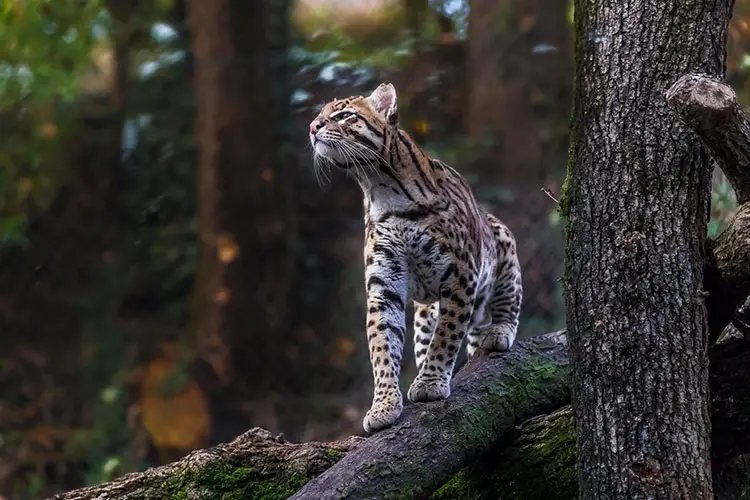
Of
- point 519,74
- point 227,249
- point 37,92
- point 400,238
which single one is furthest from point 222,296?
point 400,238

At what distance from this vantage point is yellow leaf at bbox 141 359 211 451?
7.81m

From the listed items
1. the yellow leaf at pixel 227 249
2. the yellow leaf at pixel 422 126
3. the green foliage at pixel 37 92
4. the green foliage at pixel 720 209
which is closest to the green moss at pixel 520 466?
the green foliage at pixel 720 209

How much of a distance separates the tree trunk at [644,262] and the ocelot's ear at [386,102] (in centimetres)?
124

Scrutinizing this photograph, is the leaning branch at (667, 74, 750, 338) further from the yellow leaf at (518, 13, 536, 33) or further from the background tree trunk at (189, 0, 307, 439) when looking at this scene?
the yellow leaf at (518, 13, 536, 33)

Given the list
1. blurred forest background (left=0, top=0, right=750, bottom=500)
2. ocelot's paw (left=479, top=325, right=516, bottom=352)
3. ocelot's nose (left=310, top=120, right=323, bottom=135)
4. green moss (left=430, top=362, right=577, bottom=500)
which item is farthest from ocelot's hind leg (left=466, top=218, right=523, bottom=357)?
blurred forest background (left=0, top=0, right=750, bottom=500)

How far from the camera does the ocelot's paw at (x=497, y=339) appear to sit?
15.0 ft

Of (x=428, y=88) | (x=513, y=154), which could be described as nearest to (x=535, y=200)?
(x=513, y=154)

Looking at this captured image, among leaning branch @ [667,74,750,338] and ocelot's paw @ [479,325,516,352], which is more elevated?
leaning branch @ [667,74,750,338]

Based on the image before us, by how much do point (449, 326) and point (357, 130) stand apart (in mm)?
976

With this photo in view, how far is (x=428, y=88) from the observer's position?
8.80m

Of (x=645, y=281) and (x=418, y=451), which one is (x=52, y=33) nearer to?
(x=418, y=451)

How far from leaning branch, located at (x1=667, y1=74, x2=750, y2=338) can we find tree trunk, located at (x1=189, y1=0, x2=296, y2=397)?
16.4 feet

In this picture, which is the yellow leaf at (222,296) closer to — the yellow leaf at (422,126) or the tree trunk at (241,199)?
the tree trunk at (241,199)

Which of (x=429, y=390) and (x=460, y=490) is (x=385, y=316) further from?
(x=460, y=490)
